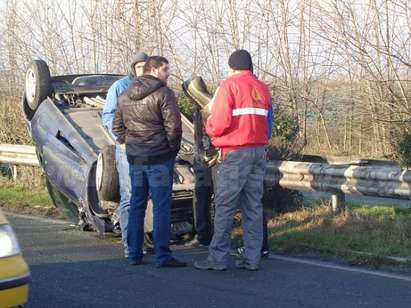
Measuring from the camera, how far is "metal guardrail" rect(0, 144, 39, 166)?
12.9m

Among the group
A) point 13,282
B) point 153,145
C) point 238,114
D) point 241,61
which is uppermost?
point 241,61

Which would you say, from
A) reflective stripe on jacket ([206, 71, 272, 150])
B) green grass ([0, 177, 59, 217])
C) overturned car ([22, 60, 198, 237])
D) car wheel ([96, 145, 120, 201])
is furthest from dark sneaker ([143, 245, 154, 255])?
green grass ([0, 177, 59, 217])

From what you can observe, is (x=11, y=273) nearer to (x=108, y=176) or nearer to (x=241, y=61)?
(x=241, y=61)

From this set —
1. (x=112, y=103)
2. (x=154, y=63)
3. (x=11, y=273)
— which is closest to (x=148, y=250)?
(x=112, y=103)

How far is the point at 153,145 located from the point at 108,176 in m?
1.15

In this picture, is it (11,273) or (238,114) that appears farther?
(238,114)

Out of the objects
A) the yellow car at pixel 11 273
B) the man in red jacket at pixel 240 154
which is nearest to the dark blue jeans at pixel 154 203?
the man in red jacket at pixel 240 154

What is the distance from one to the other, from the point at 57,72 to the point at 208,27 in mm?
3270

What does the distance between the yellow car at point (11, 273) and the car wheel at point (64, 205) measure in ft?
16.1

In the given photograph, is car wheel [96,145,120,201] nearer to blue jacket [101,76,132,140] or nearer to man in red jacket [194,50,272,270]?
blue jacket [101,76,132,140]

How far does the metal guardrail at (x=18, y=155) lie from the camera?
42.4 ft

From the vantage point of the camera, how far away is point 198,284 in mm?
6926

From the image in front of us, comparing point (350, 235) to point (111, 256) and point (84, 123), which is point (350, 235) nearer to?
point (111, 256)

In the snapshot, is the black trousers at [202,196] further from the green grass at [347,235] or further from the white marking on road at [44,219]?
the white marking on road at [44,219]
